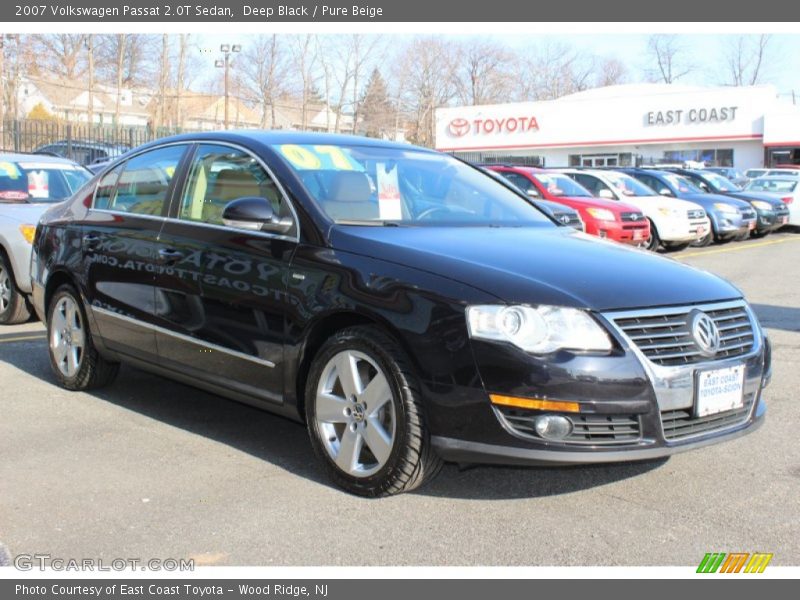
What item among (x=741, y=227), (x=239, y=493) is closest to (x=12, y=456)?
(x=239, y=493)

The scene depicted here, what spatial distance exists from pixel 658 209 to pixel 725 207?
2.30m

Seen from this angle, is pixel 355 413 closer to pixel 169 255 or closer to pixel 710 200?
pixel 169 255

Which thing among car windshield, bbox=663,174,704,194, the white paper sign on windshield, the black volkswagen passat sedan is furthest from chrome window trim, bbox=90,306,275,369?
car windshield, bbox=663,174,704,194

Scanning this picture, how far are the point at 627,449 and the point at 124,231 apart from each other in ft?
10.9

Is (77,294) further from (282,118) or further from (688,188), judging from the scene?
(282,118)

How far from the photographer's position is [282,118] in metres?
71.5

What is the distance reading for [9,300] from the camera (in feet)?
28.2

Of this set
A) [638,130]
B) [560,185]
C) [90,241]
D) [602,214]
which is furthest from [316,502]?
[638,130]

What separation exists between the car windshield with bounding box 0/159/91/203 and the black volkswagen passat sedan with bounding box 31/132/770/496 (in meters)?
3.90

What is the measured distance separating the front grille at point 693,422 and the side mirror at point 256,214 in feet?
6.60

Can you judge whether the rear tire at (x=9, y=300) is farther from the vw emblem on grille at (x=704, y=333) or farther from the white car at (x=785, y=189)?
the white car at (x=785, y=189)

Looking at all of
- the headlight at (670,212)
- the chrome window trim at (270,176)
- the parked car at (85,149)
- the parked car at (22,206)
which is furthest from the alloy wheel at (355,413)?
the parked car at (85,149)

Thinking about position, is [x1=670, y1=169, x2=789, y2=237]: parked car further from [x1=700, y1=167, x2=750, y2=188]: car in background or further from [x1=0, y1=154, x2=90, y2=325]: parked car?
[x1=0, y1=154, x2=90, y2=325]: parked car
